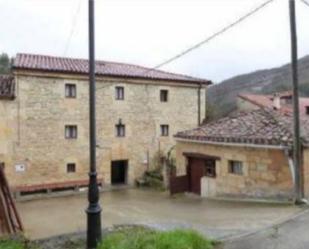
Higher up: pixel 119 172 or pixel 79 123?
pixel 79 123

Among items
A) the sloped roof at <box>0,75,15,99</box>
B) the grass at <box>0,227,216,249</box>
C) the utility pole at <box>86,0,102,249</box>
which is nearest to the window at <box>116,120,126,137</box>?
the sloped roof at <box>0,75,15,99</box>

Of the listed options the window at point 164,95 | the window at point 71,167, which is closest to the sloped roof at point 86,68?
the window at point 164,95

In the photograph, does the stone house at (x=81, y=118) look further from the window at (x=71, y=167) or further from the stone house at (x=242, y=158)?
the stone house at (x=242, y=158)

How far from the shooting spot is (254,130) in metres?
17.2

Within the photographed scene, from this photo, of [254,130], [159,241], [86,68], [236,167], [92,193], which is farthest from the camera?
[86,68]

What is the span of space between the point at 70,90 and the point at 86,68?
6.78ft

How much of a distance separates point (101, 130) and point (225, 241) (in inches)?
750

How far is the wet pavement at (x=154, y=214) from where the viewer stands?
33.1ft

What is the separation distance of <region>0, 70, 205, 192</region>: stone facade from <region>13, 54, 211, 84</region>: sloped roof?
1.22 feet

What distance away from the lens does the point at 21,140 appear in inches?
949

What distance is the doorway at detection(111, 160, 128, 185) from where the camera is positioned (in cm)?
2828

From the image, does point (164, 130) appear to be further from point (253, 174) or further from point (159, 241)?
point (159, 241)

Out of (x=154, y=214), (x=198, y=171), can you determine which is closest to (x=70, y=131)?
(x=198, y=171)

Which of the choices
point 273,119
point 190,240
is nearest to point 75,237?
point 190,240
